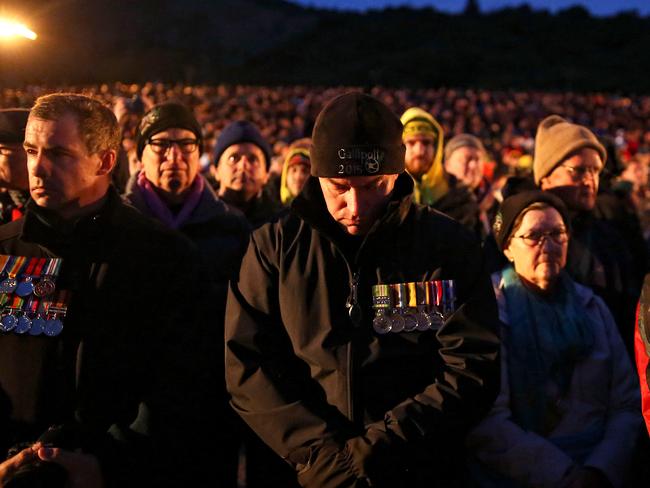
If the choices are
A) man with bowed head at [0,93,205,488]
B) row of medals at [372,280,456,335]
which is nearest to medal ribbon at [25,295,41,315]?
man with bowed head at [0,93,205,488]

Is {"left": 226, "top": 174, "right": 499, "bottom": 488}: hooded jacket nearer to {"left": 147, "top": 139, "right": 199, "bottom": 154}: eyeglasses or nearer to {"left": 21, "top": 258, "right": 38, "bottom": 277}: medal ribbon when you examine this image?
{"left": 21, "top": 258, "right": 38, "bottom": 277}: medal ribbon

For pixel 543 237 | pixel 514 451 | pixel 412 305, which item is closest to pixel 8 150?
pixel 412 305

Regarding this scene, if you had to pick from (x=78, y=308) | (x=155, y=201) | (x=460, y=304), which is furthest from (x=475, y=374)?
(x=155, y=201)

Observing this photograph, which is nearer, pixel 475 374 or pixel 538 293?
pixel 475 374

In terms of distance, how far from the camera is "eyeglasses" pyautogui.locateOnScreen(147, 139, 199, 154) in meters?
3.56

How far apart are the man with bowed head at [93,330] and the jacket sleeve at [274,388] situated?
0.20 m

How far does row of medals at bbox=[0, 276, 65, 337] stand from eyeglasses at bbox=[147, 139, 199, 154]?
1270 mm

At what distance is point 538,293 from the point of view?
118 inches

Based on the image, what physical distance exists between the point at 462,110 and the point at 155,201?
2832 cm

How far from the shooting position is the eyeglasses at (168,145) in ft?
11.7

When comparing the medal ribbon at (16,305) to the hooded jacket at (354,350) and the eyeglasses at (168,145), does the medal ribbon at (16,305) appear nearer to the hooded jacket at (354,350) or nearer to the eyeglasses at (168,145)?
the hooded jacket at (354,350)

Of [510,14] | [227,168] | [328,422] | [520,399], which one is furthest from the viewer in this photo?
[510,14]

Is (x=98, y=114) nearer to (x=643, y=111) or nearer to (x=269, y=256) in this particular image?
(x=269, y=256)

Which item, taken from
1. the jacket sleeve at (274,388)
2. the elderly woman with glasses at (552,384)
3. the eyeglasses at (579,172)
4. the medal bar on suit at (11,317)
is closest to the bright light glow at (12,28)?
the medal bar on suit at (11,317)
